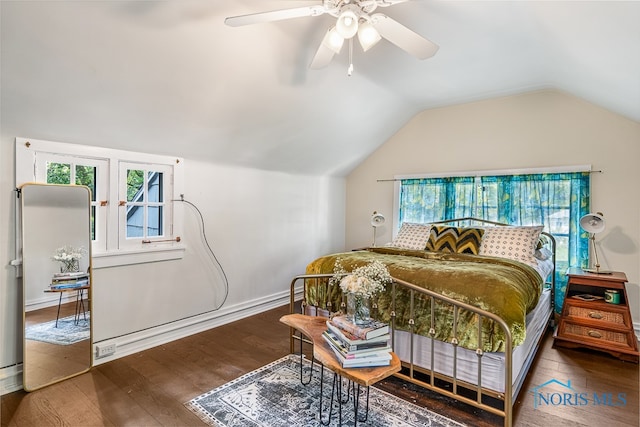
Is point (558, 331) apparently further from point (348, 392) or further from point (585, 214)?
point (348, 392)

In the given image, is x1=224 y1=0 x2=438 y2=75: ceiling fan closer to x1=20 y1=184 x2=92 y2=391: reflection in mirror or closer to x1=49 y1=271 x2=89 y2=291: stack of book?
x1=20 y1=184 x2=92 y2=391: reflection in mirror

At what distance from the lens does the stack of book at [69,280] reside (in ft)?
8.23

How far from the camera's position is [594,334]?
293cm

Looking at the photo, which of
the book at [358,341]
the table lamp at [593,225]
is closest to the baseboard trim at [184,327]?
the book at [358,341]

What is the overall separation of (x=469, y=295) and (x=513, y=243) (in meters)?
1.50

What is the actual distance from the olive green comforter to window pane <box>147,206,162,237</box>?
1.66 metres

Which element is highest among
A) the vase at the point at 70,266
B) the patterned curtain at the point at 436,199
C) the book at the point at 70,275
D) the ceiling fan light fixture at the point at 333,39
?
the ceiling fan light fixture at the point at 333,39

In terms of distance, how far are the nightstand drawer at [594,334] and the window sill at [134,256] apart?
3779 millimetres

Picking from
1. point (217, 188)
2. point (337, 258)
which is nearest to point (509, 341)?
point (337, 258)

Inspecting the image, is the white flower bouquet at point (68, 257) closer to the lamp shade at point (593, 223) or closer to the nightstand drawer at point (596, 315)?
the nightstand drawer at point (596, 315)

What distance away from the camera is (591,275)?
300cm

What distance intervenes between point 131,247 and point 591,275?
4.21 meters

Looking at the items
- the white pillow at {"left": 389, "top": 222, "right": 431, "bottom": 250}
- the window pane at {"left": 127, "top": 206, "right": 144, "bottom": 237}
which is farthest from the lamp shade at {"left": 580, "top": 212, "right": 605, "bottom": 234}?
the window pane at {"left": 127, "top": 206, "right": 144, "bottom": 237}

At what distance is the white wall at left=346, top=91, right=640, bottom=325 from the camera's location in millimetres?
3332
